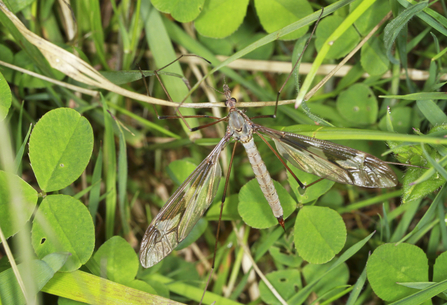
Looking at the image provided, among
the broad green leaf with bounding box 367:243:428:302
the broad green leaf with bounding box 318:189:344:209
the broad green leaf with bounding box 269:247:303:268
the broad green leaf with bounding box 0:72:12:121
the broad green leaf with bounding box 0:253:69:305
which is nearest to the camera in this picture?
the broad green leaf with bounding box 0:253:69:305

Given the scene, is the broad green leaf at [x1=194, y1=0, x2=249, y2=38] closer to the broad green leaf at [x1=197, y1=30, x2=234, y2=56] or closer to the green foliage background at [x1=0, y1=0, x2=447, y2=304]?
the green foliage background at [x1=0, y1=0, x2=447, y2=304]

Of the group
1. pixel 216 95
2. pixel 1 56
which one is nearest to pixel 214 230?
pixel 216 95

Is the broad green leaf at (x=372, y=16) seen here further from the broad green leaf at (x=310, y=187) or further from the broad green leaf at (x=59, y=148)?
the broad green leaf at (x=59, y=148)

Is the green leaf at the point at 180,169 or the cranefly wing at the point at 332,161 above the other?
the cranefly wing at the point at 332,161

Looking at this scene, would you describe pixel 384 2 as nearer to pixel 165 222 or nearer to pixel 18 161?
pixel 165 222

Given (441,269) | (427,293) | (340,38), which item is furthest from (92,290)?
(340,38)

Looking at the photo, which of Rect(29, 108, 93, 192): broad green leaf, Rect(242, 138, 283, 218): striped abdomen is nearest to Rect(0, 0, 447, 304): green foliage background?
Rect(29, 108, 93, 192): broad green leaf

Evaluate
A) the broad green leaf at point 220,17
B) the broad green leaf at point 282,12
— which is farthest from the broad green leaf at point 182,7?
the broad green leaf at point 282,12
